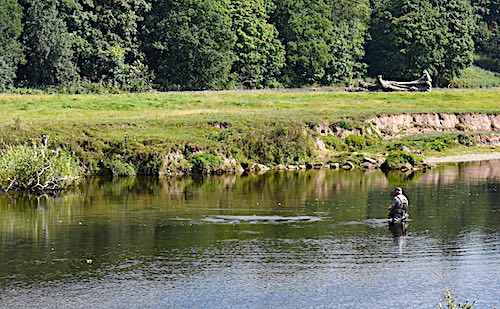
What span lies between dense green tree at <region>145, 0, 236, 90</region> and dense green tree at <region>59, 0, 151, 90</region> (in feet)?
6.09

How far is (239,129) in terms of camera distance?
232 feet

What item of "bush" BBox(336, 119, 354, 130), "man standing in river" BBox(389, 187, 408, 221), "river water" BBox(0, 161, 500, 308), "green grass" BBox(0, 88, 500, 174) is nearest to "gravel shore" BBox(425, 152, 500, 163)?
"bush" BBox(336, 119, 354, 130)

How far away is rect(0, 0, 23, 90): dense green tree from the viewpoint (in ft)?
313

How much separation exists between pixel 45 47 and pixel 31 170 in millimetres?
42175

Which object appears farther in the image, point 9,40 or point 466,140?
point 9,40

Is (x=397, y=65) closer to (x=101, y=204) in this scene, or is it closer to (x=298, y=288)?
(x=101, y=204)

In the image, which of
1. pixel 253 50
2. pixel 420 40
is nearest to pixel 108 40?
pixel 253 50

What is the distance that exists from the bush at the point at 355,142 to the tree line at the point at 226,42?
104 feet

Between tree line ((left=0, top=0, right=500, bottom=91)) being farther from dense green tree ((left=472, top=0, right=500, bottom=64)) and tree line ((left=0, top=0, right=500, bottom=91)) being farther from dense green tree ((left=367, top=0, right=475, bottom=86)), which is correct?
dense green tree ((left=472, top=0, right=500, bottom=64))

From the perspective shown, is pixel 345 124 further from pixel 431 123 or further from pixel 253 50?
pixel 253 50

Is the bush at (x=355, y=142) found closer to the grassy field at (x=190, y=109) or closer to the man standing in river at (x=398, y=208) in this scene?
the grassy field at (x=190, y=109)

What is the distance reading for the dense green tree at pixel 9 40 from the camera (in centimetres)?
9544

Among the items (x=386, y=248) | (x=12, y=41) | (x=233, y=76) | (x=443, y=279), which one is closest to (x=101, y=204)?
(x=386, y=248)

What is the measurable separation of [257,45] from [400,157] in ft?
150
